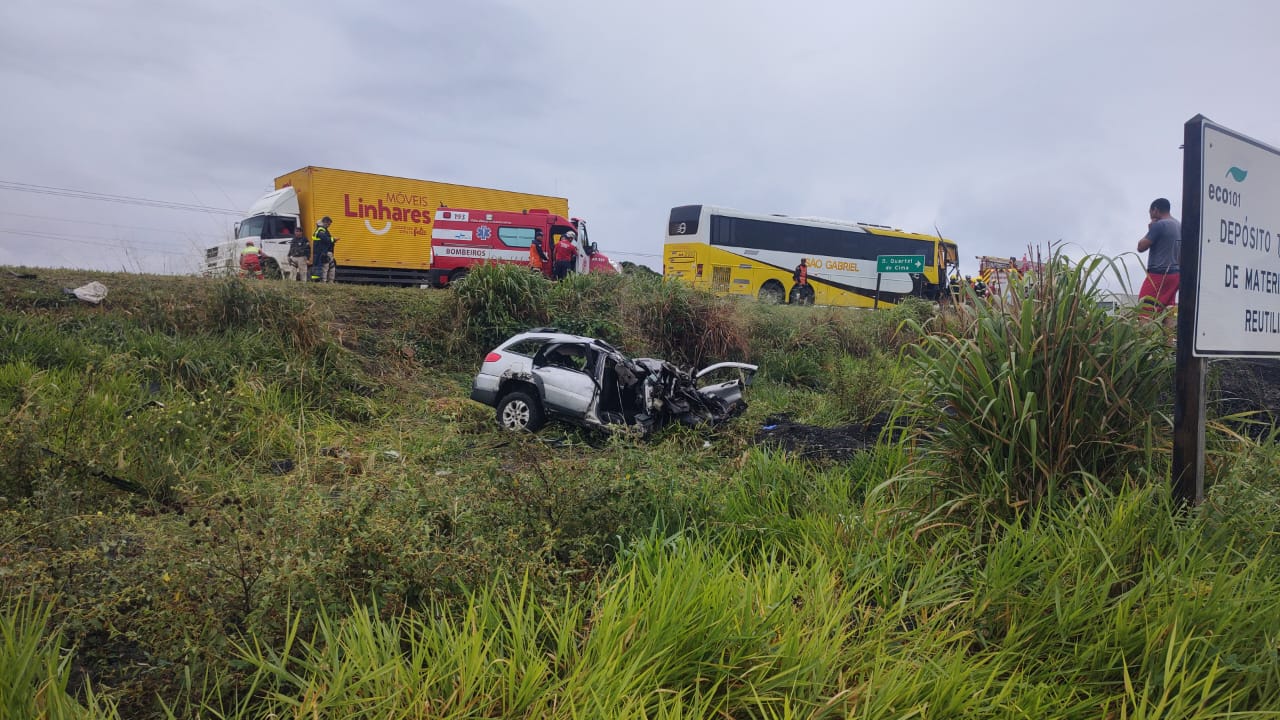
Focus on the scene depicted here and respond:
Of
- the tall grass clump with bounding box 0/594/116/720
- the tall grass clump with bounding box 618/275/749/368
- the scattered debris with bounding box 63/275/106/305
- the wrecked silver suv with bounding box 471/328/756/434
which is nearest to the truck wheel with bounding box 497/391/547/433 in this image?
the wrecked silver suv with bounding box 471/328/756/434

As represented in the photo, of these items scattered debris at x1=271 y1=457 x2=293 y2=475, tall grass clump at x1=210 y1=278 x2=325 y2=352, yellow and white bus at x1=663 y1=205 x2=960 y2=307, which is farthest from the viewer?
yellow and white bus at x1=663 y1=205 x2=960 y2=307

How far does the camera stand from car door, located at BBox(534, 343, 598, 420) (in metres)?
7.94

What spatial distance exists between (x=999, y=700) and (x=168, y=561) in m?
3.01

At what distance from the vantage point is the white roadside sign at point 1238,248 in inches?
126

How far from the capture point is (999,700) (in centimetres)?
234

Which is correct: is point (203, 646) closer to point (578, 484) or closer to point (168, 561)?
point (168, 561)

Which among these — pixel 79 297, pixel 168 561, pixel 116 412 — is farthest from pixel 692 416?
pixel 79 297

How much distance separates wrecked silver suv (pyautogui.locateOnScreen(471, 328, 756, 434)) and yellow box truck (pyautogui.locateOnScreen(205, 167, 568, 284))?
47.9 ft

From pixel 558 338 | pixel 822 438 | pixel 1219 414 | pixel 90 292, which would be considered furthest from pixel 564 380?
pixel 90 292

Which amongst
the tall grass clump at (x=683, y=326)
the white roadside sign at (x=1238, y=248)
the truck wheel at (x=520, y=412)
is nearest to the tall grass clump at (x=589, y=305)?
the tall grass clump at (x=683, y=326)

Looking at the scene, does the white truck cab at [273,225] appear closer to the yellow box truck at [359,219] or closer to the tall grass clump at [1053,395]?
the yellow box truck at [359,219]

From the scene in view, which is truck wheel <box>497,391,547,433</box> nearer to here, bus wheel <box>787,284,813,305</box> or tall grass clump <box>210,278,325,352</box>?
tall grass clump <box>210,278,325,352</box>

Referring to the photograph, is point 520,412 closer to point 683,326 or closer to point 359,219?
point 683,326

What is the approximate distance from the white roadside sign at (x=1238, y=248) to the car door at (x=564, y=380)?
5.56 m
